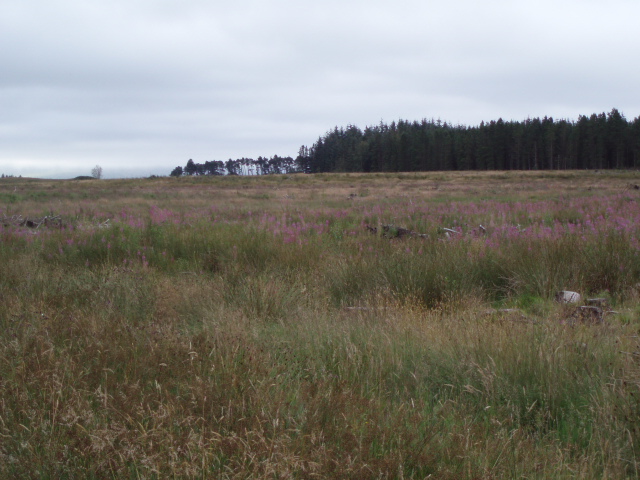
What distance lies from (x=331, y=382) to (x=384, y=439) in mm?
763

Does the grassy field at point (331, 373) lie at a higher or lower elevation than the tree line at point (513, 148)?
lower

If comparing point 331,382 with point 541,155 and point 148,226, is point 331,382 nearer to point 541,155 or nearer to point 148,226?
point 148,226

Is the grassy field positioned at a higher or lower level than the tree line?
lower

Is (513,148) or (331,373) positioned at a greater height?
(513,148)

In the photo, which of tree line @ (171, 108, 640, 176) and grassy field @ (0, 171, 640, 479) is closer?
grassy field @ (0, 171, 640, 479)

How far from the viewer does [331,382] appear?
2.97 meters

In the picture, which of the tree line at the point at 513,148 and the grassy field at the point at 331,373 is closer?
the grassy field at the point at 331,373

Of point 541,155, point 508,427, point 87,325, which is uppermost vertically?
point 541,155

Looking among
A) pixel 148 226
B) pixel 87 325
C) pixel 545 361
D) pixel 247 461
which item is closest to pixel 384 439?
pixel 247 461

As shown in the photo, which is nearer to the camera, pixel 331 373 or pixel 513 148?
pixel 331 373

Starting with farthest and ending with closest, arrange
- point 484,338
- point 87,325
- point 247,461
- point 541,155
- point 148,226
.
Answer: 1. point 541,155
2. point 148,226
3. point 87,325
4. point 484,338
5. point 247,461

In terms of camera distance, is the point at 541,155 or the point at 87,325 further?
the point at 541,155

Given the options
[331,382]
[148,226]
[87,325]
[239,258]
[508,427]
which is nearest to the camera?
[508,427]

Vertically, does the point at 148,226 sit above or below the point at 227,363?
above
